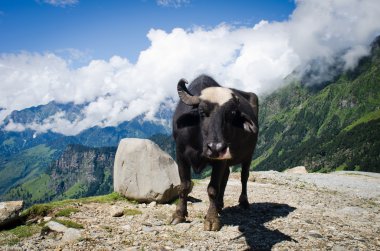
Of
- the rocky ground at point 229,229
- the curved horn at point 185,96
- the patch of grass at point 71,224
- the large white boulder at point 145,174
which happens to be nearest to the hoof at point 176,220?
the rocky ground at point 229,229

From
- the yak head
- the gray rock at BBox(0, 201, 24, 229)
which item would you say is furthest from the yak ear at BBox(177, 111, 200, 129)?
the gray rock at BBox(0, 201, 24, 229)

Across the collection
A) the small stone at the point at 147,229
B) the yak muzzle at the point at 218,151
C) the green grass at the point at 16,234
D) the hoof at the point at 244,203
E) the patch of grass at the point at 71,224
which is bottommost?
the green grass at the point at 16,234

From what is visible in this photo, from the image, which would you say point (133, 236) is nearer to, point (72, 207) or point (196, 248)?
point (196, 248)

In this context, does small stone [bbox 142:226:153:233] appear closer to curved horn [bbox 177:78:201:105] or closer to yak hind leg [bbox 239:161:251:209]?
curved horn [bbox 177:78:201:105]

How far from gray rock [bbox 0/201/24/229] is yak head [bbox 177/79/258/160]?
794 centimetres

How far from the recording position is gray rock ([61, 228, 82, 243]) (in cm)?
1122

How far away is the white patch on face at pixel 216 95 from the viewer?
11.6 m

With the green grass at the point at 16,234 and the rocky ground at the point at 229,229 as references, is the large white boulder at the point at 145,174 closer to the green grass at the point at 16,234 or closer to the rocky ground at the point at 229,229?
the rocky ground at the point at 229,229

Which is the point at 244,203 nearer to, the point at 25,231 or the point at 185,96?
the point at 185,96

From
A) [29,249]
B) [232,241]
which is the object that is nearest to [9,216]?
[29,249]

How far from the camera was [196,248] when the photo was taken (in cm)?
1068

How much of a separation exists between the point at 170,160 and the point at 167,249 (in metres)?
9.52

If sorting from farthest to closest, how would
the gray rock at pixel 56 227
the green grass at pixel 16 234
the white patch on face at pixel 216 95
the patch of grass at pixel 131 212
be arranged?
the patch of grass at pixel 131 212 → the gray rock at pixel 56 227 → the white patch on face at pixel 216 95 → the green grass at pixel 16 234

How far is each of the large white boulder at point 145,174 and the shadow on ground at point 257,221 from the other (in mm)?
3390
